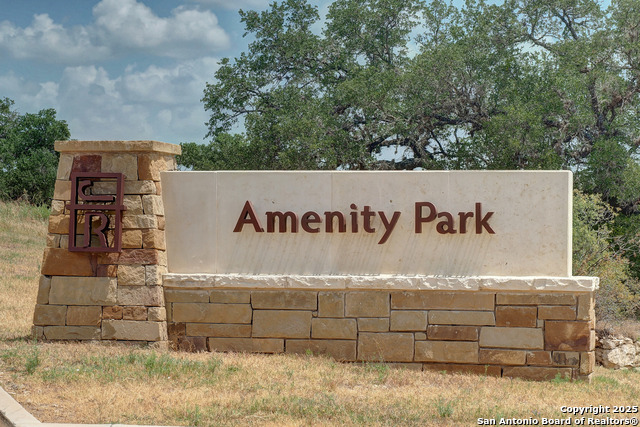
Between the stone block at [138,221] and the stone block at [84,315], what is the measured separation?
1.16m

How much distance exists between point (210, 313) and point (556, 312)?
444 centimetres

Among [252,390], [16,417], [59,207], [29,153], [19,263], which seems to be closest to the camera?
[16,417]

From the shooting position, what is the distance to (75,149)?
376 inches

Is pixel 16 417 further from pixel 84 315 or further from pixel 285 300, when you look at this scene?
pixel 285 300

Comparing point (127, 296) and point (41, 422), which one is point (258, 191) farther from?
point (41, 422)

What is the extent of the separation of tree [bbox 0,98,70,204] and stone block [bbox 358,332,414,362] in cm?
2425

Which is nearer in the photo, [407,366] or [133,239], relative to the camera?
[407,366]

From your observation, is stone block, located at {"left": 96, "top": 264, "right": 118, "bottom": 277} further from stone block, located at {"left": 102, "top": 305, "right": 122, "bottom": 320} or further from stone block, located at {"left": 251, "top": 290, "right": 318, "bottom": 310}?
stone block, located at {"left": 251, "top": 290, "right": 318, "bottom": 310}

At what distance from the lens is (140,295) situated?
937cm

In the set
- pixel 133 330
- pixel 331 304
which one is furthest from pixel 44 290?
pixel 331 304

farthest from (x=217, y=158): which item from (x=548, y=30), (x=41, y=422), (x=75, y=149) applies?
(x=41, y=422)

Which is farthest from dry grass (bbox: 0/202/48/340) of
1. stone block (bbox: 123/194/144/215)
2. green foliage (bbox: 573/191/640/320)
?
green foliage (bbox: 573/191/640/320)

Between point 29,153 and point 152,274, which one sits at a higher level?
point 29,153

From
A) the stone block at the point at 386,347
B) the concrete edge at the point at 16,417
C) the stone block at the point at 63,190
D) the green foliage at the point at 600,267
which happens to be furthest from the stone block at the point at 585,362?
the green foliage at the point at 600,267
